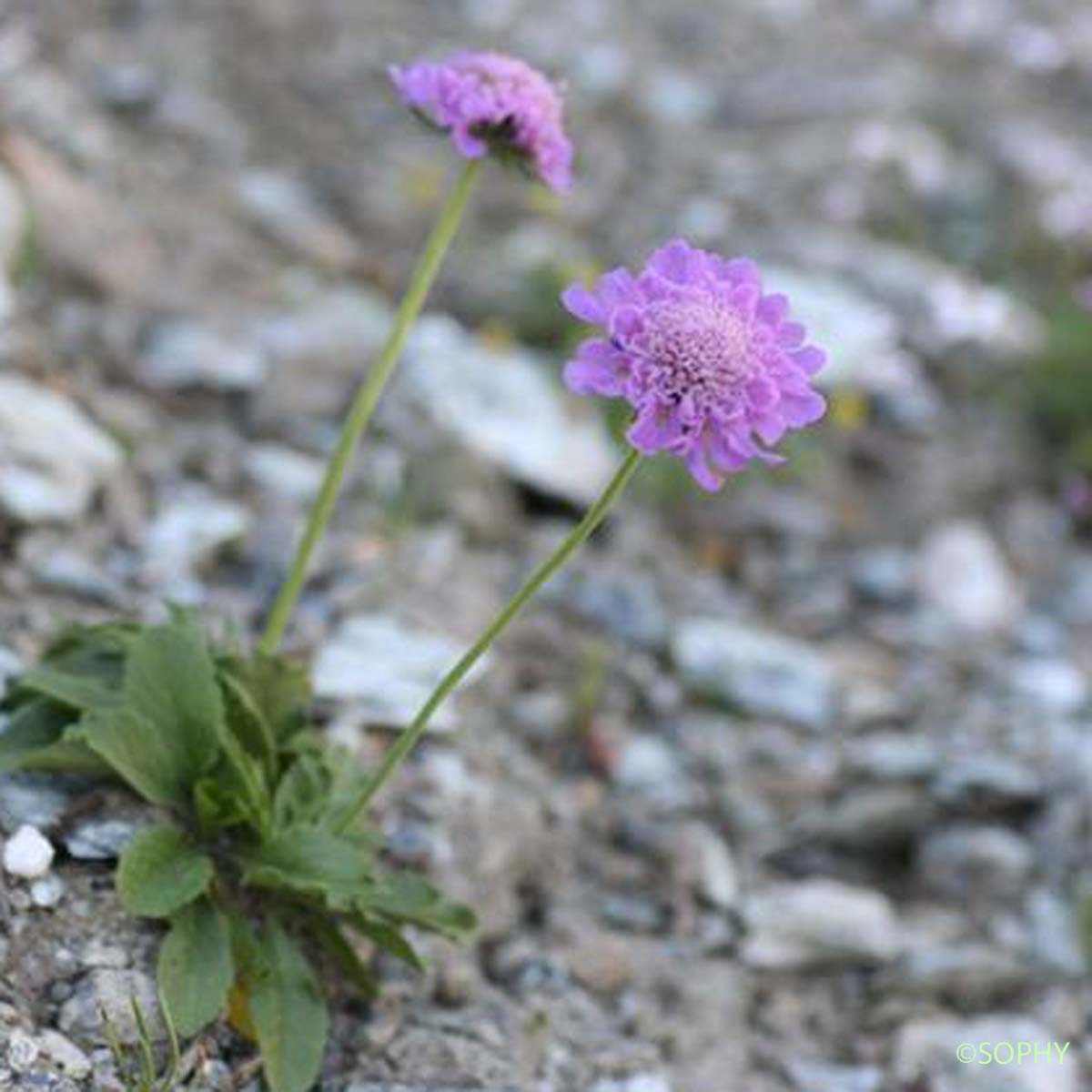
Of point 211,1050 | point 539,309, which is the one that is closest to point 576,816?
point 211,1050

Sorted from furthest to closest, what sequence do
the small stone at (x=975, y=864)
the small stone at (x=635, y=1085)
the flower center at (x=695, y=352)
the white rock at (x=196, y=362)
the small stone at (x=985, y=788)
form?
the white rock at (x=196, y=362), the small stone at (x=985, y=788), the small stone at (x=975, y=864), the small stone at (x=635, y=1085), the flower center at (x=695, y=352)

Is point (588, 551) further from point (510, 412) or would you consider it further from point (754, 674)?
point (754, 674)

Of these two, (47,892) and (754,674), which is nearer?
(47,892)

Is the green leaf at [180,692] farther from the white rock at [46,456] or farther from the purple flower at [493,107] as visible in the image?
the white rock at [46,456]

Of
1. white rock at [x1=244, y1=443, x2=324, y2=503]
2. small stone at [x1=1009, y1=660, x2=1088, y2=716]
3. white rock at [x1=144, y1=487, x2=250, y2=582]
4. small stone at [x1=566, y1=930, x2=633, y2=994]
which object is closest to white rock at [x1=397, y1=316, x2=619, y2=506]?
white rock at [x1=244, y1=443, x2=324, y2=503]

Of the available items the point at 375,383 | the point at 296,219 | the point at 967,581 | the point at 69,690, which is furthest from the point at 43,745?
the point at 296,219

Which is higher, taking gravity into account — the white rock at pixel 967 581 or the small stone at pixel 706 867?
the white rock at pixel 967 581

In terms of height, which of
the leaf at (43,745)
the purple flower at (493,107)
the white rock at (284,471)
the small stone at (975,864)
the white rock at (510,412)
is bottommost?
the leaf at (43,745)

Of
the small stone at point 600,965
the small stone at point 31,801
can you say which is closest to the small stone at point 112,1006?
the small stone at point 31,801
